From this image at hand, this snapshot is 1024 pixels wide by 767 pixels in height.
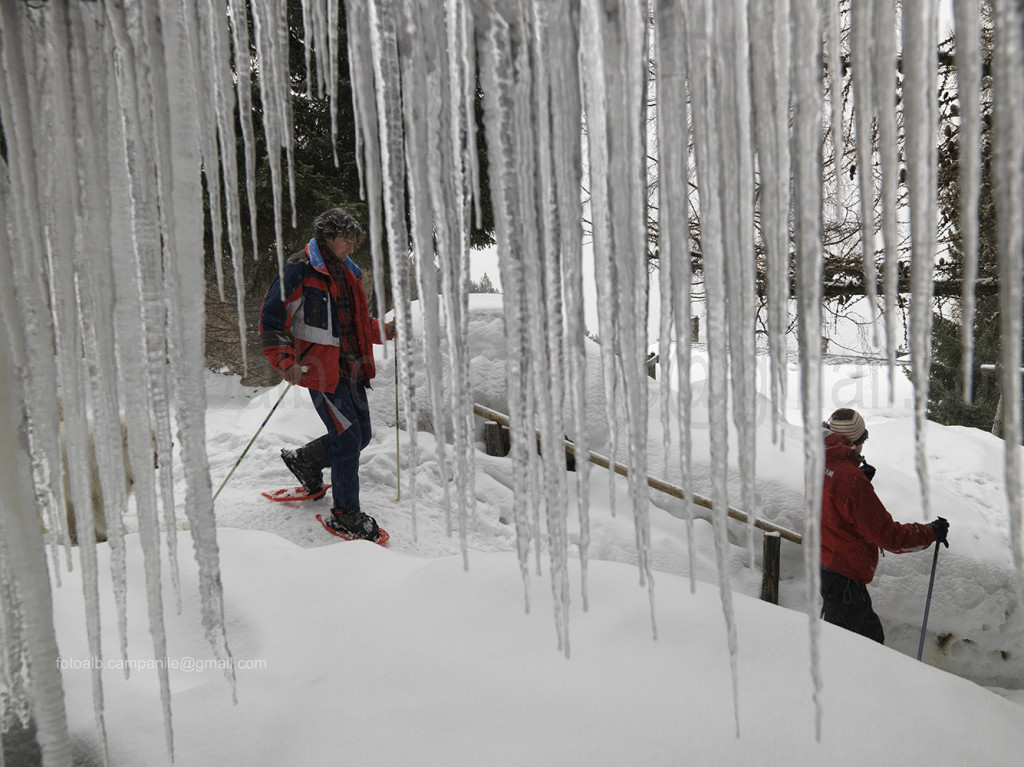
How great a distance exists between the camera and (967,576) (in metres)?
4.00

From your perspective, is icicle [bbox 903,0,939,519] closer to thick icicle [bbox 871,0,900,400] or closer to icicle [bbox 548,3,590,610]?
thick icicle [bbox 871,0,900,400]

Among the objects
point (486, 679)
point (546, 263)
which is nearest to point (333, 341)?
point (486, 679)

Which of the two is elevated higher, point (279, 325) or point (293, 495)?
point (279, 325)

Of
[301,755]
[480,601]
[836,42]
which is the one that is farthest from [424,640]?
[836,42]

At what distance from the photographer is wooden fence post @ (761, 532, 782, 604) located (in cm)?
398

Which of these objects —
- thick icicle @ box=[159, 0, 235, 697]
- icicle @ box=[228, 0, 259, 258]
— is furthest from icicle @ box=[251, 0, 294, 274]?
thick icicle @ box=[159, 0, 235, 697]

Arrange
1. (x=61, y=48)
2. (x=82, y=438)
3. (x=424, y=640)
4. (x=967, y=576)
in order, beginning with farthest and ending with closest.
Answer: (x=967, y=576) → (x=424, y=640) → (x=82, y=438) → (x=61, y=48)

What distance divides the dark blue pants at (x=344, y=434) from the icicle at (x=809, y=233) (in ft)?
10.5

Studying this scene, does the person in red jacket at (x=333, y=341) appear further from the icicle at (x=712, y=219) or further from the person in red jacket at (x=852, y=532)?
the icicle at (x=712, y=219)

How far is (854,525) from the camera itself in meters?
3.15

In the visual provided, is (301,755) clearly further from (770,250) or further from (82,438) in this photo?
(770,250)

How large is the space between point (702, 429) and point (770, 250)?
4894 millimetres

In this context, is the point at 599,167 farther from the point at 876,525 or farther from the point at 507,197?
the point at 876,525

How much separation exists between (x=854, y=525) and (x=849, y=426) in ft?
1.73
